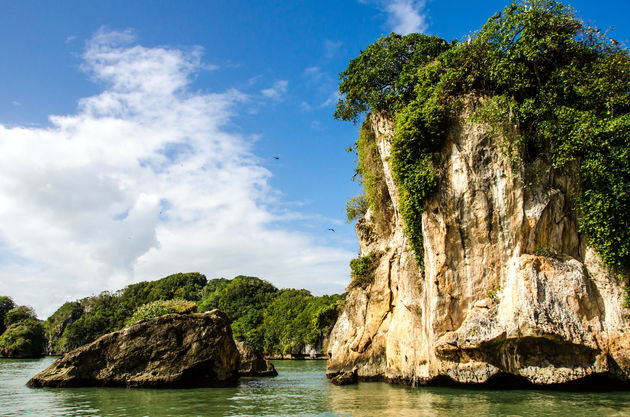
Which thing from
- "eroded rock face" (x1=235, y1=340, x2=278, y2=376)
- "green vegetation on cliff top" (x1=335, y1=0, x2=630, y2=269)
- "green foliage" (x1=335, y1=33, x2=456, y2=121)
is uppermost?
"green foliage" (x1=335, y1=33, x2=456, y2=121)

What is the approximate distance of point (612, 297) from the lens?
15.3 metres

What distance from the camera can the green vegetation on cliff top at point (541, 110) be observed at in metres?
15.8

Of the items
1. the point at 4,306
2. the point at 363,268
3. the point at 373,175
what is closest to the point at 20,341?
the point at 4,306

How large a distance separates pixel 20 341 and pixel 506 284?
255 feet

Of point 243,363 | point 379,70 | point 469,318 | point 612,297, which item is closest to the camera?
point 612,297

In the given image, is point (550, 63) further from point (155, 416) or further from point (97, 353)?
point (97, 353)

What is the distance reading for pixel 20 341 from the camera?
227 ft

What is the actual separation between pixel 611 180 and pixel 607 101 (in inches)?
130

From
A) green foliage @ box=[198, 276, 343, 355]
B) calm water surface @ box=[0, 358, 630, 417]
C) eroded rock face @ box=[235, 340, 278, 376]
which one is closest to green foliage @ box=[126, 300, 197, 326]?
eroded rock face @ box=[235, 340, 278, 376]

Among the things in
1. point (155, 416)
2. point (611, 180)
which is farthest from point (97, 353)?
point (611, 180)

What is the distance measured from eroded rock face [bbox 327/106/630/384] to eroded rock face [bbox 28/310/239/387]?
399 inches

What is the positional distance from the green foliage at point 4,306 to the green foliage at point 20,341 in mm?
13765

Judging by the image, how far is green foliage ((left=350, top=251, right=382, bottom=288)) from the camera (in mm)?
28078

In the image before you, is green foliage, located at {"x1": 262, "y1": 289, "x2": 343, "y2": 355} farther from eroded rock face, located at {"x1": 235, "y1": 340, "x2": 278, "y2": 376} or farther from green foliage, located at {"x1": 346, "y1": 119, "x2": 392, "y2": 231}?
green foliage, located at {"x1": 346, "y1": 119, "x2": 392, "y2": 231}
